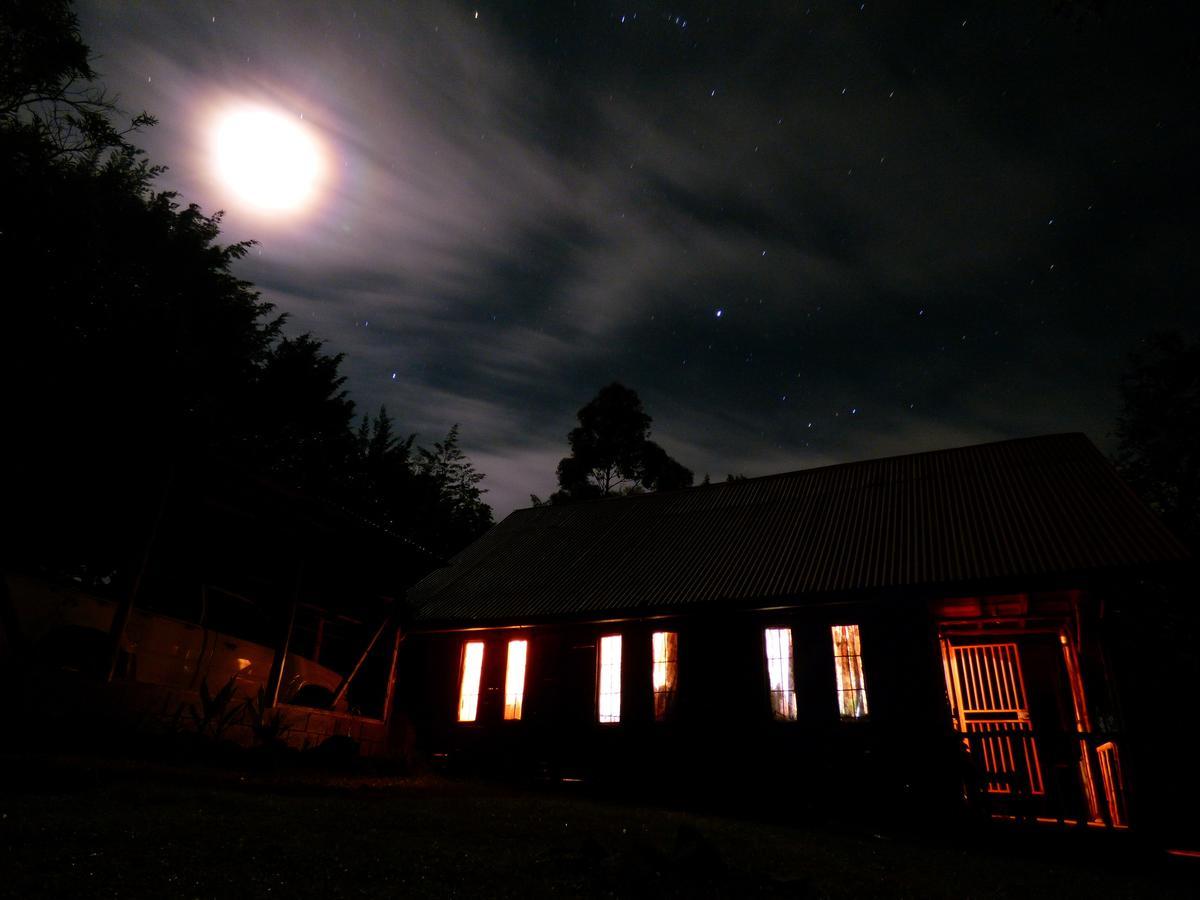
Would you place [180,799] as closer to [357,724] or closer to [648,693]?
[357,724]

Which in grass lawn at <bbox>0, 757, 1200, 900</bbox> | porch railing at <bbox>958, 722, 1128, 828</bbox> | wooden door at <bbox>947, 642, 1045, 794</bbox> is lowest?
grass lawn at <bbox>0, 757, 1200, 900</bbox>

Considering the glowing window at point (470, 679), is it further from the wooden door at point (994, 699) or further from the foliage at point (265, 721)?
the wooden door at point (994, 699)

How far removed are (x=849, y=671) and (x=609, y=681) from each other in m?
Answer: 5.05

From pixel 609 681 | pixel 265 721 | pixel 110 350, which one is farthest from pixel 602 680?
pixel 110 350

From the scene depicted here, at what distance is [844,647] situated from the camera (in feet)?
41.5

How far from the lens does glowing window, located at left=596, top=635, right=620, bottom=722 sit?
14.5 metres

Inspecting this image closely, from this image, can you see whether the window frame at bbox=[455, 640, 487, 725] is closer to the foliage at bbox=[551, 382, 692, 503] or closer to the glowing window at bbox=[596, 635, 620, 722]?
the glowing window at bbox=[596, 635, 620, 722]

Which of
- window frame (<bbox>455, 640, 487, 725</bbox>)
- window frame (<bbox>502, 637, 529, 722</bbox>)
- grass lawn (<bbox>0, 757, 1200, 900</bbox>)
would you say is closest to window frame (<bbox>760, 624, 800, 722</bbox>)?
grass lawn (<bbox>0, 757, 1200, 900</bbox>)

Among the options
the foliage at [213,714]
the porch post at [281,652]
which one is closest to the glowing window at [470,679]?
the porch post at [281,652]

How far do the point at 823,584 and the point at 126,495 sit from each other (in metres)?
12.9

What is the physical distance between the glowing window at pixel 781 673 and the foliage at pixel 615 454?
82.0ft

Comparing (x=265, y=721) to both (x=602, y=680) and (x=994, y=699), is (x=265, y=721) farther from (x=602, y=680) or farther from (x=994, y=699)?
(x=994, y=699)

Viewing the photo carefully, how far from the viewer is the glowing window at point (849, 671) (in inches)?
478

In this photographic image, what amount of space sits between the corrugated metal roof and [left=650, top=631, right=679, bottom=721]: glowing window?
77 cm
